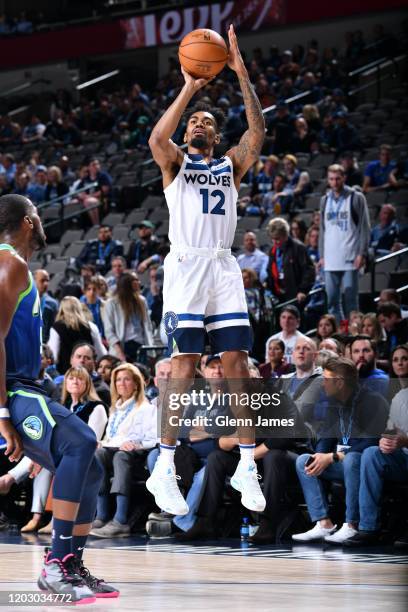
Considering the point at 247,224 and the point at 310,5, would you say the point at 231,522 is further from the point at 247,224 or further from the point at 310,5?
A: the point at 310,5

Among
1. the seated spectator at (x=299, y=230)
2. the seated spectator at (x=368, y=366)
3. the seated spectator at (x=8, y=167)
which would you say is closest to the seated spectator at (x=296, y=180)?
the seated spectator at (x=299, y=230)

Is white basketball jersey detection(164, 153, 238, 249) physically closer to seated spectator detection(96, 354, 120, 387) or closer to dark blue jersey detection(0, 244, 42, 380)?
dark blue jersey detection(0, 244, 42, 380)

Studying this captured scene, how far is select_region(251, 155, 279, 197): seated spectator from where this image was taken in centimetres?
1564

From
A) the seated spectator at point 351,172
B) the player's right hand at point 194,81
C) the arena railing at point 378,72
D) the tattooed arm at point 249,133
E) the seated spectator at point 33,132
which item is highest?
the arena railing at point 378,72

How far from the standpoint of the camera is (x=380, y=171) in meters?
14.6

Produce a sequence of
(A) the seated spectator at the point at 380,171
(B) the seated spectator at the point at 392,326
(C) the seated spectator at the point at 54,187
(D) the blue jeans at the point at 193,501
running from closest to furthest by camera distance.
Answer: (D) the blue jeans at the point at 193,501 → (B) the seated spectator at the point at 392,326 → (A) the seated spectator at the point at 380,171 → (C) the seated spectator at the point at 54,187

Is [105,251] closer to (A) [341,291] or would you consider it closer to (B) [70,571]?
(A) [341,291]

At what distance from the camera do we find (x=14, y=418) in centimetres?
533

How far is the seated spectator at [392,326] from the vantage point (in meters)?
10.1

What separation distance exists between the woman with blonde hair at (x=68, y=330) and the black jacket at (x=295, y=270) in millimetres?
2118

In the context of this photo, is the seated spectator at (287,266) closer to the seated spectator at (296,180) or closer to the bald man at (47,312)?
the bald man at (47,312)

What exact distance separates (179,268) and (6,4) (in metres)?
25.9

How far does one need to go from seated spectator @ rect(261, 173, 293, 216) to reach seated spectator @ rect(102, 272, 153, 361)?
3.16 metres

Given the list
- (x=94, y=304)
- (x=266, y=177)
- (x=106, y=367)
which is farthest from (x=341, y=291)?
(x=266, y=177)
